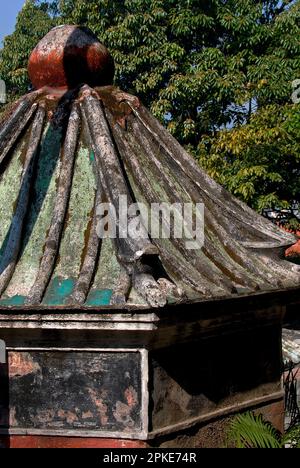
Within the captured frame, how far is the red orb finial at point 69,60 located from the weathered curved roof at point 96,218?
0.29ft

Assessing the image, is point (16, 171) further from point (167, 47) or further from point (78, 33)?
point (167, 47)

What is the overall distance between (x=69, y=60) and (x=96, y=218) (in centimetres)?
101

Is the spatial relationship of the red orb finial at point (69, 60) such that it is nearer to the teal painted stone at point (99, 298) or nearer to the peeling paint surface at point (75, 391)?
the teal painted stone at point (99, 298)

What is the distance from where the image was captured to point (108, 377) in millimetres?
3176

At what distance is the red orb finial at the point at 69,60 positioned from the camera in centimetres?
398

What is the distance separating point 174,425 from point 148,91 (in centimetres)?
1312

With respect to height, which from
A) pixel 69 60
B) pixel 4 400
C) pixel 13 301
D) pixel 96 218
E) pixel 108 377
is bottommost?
pixel 4 400

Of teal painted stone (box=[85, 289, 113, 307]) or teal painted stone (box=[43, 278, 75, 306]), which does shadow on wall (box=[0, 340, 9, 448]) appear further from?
teal painted stone (box=[85, 289, 113, 307])

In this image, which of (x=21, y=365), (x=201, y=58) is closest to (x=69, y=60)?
(x=21, y=365)

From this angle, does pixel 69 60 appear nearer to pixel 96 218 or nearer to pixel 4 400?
pixel 96 218

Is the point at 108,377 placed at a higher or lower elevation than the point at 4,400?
higher

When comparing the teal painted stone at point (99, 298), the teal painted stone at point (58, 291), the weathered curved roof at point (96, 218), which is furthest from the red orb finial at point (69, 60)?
the teal painted stone at point (99, 298)

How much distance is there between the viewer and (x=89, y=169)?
→ 144 inches

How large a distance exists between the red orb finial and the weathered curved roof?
0.09 metres
